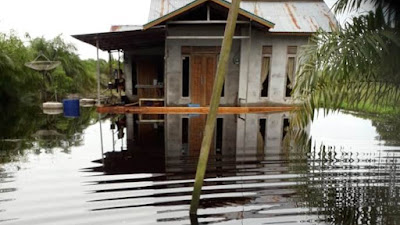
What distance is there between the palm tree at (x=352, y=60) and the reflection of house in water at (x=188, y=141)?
7.70 feet

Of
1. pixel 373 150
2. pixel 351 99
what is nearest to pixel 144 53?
pixel 373 150

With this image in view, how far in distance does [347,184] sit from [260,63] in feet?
28.4

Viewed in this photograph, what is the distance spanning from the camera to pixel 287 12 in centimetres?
1440

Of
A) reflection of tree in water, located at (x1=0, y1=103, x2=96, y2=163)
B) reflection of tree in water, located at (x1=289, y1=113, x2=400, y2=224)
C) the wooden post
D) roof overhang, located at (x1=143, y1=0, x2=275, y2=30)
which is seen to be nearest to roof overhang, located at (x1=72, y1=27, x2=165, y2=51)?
roof overhang, located at (x1=143, y1=0, x2=275, y2=30)

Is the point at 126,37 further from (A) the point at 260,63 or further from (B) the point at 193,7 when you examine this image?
(A) the point at 260,63

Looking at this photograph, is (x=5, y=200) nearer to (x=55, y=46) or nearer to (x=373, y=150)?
(x=373, y=150)

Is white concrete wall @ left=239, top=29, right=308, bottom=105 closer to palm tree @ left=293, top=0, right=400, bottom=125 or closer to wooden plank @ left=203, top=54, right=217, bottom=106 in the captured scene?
wooden plank @ left=203, top=54, right=217, bottom=106

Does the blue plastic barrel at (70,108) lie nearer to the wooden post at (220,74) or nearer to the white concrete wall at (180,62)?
the white concrete wall at (180,62)

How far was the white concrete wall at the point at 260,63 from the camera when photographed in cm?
1257

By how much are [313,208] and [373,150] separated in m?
3.76

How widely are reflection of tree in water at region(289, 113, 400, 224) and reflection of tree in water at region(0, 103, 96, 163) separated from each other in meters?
5.08

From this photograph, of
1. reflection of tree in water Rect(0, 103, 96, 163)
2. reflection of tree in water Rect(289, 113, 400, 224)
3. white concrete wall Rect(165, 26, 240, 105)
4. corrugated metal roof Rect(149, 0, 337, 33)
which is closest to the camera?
reflection of tree in water Rect(289, 113, 400, 224)

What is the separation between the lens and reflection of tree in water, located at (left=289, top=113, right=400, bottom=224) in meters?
3.68

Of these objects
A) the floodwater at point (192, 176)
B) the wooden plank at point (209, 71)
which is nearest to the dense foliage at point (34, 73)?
the wooden plank at point (209, 71)
